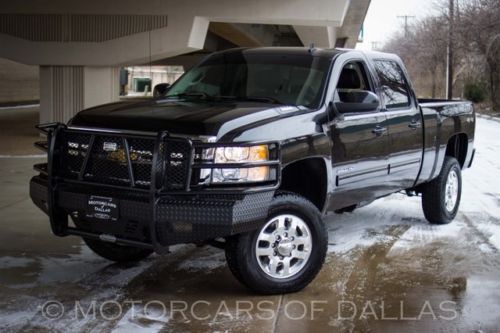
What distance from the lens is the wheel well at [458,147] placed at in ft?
30.4

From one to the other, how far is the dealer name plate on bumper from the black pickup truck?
12 mm

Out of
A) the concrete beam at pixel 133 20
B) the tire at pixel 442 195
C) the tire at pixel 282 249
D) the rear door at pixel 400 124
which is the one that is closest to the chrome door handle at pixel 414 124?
the rear door at pixel 400 124

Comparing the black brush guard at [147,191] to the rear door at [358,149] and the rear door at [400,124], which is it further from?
the rear door at [400,124]

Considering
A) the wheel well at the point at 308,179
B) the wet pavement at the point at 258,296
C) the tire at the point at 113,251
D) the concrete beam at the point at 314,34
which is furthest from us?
Result: the concrete beam at the point at 314,34

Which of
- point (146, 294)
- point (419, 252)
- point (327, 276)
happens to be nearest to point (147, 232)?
point (146, 294)

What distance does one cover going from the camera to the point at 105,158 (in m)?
5.63

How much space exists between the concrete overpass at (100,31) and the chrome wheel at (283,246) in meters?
14.6

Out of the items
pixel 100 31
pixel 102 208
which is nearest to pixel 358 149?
pixel 102 208

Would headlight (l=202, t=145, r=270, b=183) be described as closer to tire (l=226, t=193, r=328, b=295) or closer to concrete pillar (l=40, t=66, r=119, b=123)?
tire (l=226, t=193, r=328, b=295)

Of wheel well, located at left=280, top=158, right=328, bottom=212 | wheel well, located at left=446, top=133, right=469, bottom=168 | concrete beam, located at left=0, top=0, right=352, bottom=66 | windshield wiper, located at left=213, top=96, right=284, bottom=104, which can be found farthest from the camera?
concrete beam, located at left=0, top=0, right=352, bottom=66

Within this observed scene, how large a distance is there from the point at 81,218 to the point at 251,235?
141 cm

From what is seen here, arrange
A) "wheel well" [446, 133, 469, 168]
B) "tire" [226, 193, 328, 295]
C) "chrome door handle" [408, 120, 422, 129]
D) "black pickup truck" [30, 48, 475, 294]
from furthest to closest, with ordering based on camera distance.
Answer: "wheel well" [446, 133, 469, 168] < "chrome door handle" [408, 120, 422, 129] < "tire" [226, 193, 328, 295] < "black pickup truck" [30, 48, 475, 294]

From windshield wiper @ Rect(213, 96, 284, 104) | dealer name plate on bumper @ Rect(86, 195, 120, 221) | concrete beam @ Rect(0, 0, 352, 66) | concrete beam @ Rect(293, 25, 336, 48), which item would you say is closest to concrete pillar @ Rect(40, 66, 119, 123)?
concrete beam @ Rect(0, 0, 352, 66)

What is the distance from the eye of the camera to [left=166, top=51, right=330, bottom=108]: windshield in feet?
21.3
